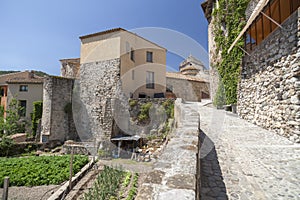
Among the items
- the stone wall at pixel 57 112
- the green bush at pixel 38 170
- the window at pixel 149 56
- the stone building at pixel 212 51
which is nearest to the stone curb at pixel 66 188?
the green bush at pixel 38 170

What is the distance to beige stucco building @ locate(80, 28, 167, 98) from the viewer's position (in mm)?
15438

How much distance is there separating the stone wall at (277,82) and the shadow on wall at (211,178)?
224cm

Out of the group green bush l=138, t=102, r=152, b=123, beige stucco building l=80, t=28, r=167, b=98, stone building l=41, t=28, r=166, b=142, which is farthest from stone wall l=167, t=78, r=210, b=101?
green bush l=138, t=102, r=152, b=123

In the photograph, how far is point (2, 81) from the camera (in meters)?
24.9

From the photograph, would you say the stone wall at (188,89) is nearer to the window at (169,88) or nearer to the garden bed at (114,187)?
the window at (169,88)

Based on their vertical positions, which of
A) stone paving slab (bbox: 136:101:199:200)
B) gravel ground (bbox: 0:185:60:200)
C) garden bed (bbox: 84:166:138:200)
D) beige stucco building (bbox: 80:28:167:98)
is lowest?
gravel ground (bbox: 0:185:60:200)

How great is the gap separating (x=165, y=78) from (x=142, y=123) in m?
8.34

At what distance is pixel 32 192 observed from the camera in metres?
6.76

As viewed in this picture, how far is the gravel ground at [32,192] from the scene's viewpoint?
634 cm

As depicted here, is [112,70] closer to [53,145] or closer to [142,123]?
[142,123]

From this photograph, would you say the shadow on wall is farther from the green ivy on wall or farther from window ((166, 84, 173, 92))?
the green ivy on wall

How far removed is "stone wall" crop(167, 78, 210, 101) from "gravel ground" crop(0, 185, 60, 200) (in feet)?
53.1

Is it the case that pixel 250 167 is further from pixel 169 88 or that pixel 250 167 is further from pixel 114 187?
pixel 169 88

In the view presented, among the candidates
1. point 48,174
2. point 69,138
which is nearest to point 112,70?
point 69,138
